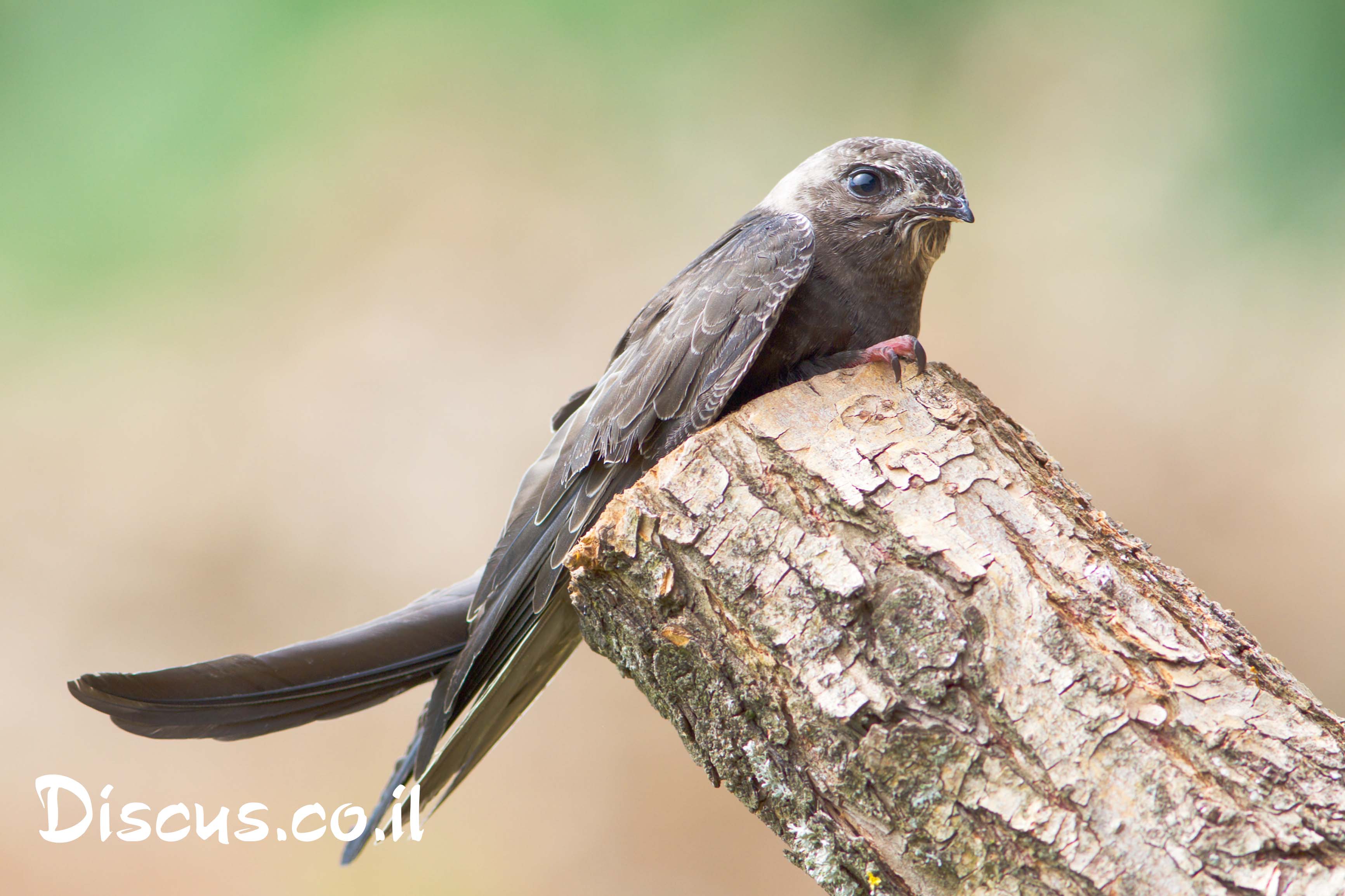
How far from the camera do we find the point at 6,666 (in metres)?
3.65

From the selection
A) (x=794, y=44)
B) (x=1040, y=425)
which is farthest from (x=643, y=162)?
(x=1040, y=425)

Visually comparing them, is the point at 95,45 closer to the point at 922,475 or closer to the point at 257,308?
the point at 257,308

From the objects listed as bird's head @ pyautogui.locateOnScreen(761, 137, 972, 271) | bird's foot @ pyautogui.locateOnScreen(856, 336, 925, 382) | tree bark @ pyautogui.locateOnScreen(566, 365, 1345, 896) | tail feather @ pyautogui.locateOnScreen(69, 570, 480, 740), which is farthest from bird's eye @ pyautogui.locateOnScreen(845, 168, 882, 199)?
tail feather @ pyautogui.locateOnScreen(69, 570, 480, 740)

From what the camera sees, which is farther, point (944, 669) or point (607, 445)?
point (607, 445)

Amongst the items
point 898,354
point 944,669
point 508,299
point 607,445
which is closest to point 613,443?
point 607,445

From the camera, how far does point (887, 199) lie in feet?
7.52

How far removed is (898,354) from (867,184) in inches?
→ 24.9

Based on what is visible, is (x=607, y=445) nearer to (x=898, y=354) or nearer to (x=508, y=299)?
(x=898, y=354)

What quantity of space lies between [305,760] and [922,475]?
3.05 meters

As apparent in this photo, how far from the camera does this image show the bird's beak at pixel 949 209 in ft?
7.23

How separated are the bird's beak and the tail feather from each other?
4.89 ft

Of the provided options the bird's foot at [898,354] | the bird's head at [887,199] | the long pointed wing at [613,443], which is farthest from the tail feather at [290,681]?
the bird's head at [887,199]

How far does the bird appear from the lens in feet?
6.59

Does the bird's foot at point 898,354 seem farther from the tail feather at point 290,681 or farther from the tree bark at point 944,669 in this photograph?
the tail feather at point 290,681
